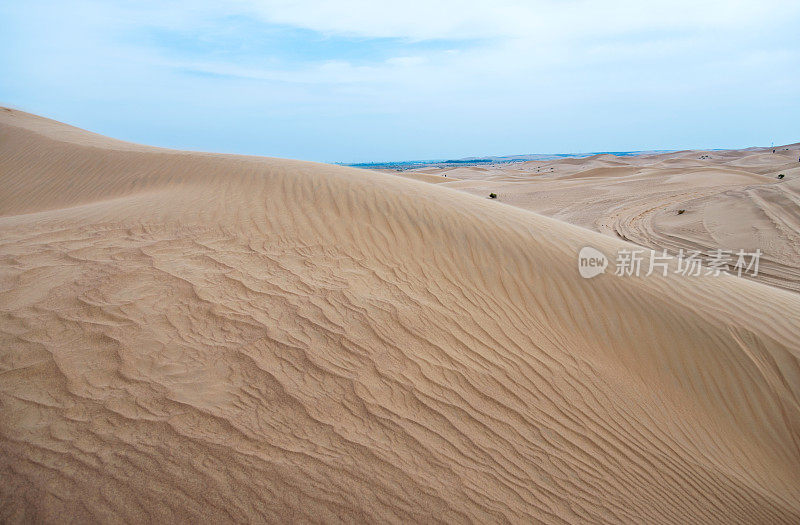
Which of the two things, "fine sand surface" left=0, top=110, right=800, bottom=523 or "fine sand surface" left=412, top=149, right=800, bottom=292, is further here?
"fine sand surface" left=412, top=149, right=800, bottom=292

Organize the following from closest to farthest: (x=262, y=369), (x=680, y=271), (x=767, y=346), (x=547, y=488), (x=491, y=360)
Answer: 1. (x=547, y=488)
2. (x=262, y=369)
3. (x=491, y=360)
4. (x=767, y=346)
5. (x=680, y=271)

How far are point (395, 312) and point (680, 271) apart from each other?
397 cm

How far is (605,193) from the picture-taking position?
1938cm

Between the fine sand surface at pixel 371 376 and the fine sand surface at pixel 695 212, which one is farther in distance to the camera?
the fine sand surface at pixel 695 212

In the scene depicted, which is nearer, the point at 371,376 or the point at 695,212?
the point at 371,376

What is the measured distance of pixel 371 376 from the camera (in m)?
2.89

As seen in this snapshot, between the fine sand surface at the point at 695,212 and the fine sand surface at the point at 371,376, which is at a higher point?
the fine sand surface at the point at 695,212

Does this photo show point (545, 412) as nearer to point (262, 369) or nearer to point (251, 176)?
point (262, 369)

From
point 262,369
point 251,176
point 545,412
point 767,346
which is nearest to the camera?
point 262,369

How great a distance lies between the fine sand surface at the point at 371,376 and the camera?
83.0 inches

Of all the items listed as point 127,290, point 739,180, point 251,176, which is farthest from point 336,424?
point 739,180

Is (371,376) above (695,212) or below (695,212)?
below

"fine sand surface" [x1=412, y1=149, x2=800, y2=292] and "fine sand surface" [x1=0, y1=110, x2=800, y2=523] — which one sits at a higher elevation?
"fine sand surface" [x1=412, y1=149, x2=800, y2=292]

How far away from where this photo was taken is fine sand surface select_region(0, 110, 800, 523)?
2109mm
